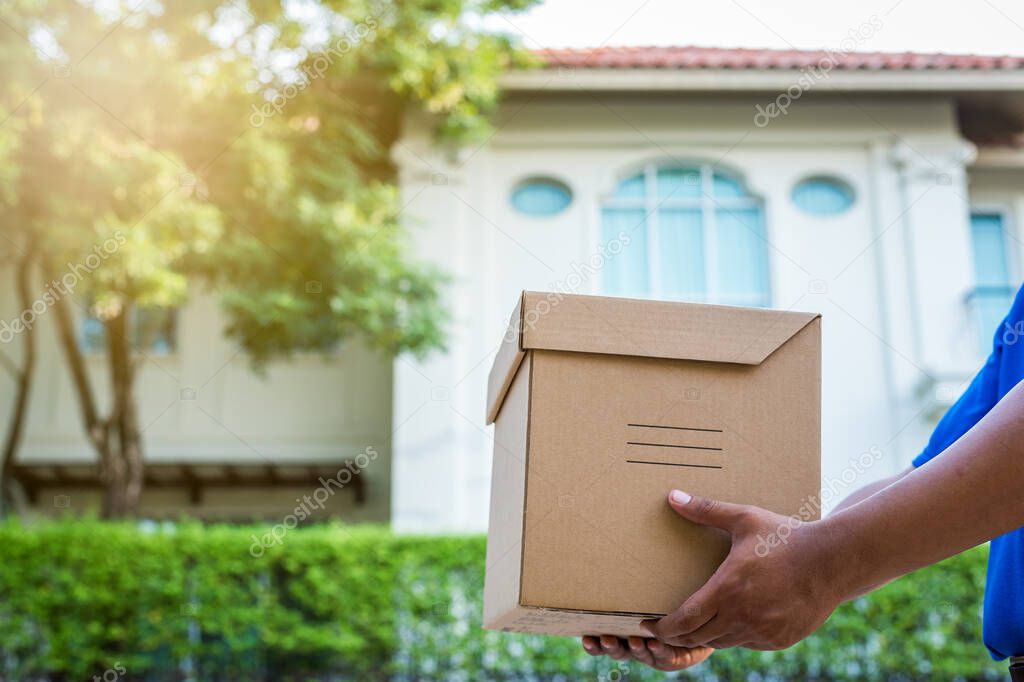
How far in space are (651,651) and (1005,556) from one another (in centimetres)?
68

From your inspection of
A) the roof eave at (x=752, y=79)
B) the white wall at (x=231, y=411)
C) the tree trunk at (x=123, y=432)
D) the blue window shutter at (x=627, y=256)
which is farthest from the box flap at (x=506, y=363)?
the white wall at (x=231, y=411)

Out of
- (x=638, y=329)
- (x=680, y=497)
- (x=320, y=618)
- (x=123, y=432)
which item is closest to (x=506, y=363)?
(x=638, y=329)

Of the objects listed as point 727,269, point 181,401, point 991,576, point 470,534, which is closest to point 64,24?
point 470,534

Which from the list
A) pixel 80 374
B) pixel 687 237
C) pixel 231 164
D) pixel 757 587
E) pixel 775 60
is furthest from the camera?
pixel 687 237

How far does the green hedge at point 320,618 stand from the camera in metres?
8.04

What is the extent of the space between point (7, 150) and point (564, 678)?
242 inches

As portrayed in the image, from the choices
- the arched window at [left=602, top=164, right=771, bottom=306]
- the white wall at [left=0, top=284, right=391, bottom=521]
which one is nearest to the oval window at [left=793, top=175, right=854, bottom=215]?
the arched window at [left=602, top=164, right=771, bottom=306]

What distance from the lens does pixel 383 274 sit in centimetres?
923

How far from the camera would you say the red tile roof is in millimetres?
11297

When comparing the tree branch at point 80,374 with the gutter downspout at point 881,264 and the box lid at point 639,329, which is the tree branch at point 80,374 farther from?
the box lid at point 639,329

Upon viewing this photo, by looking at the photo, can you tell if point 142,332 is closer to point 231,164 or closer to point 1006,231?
point 231,164

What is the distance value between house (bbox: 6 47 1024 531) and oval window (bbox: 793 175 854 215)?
0.02m

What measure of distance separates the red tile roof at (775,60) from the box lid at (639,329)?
392 inches

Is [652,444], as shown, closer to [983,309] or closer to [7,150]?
[7,150]
